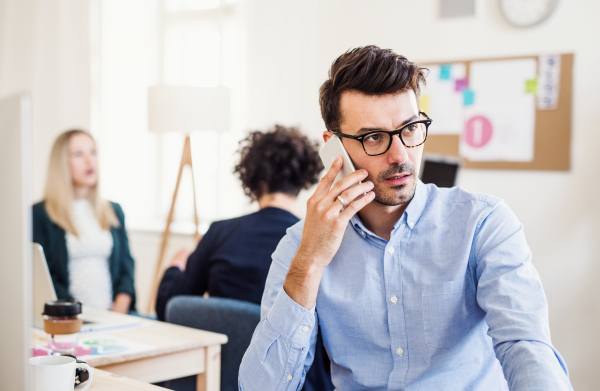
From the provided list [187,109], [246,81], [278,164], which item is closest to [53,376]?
[278,164]

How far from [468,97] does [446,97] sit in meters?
0.13

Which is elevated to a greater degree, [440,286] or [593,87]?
[593,87]

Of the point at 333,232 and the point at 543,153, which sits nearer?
the point at 333,232

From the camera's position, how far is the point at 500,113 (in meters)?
3.28

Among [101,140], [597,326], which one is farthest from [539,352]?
[101,140]

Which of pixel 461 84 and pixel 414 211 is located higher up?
pixel 461 84

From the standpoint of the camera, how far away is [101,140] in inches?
204

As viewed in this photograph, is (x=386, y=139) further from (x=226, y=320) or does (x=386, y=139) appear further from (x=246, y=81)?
(x=246, y=81)

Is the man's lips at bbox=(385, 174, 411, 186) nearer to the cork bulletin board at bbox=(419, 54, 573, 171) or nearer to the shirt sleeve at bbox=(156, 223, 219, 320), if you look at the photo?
the shirt sleeve at bbox=(156, 223, 219, 320)

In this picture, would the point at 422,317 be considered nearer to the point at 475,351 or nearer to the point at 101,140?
the point at 475,351

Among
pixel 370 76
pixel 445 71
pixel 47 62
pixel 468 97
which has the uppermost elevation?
pixel 47 62

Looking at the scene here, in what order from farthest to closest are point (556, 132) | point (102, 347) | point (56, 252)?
1. point (556, 132)
2. point (56, 252)
3. point (102, 347)

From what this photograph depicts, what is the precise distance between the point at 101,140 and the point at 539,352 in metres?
4.75

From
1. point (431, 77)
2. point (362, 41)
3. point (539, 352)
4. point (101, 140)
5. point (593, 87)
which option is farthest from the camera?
point (101, 140)
